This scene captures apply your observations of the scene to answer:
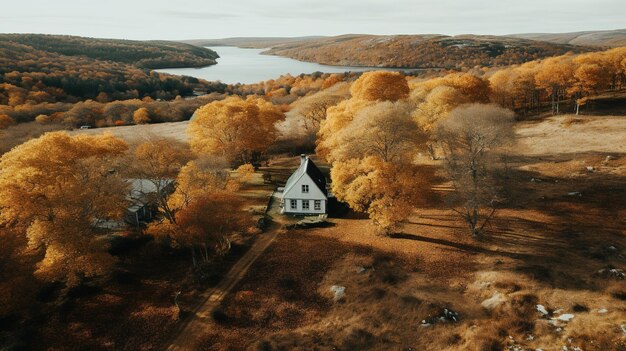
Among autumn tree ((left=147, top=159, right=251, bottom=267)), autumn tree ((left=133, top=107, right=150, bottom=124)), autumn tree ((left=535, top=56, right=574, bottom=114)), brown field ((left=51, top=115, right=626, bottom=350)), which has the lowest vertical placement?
brown field ((left=51, top=115, right=626, bottom=350))

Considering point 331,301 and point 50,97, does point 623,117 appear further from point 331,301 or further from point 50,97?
point 50,97

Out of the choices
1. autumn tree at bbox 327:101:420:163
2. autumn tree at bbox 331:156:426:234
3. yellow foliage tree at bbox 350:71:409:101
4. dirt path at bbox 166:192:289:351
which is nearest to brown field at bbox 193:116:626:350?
dirt path at bbox 166:192:289:351

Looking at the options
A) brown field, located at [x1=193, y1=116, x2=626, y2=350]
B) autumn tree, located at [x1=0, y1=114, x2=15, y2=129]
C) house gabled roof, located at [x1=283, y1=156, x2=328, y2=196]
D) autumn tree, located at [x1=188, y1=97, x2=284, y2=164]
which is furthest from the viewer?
autumn tree, located at [x1=0, y1=114, x2=15, y2=129]

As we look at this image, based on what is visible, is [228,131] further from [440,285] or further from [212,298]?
[440,285]

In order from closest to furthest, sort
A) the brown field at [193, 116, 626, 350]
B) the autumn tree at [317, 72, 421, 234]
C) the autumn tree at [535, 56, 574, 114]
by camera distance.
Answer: the brown field at [193, 116, 626, 350] < the autumn tree at [317, 72, 421, 234] < the autumn tree at [535, 56, 574, 114]

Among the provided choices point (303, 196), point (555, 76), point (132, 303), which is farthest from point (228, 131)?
point (555, 76)

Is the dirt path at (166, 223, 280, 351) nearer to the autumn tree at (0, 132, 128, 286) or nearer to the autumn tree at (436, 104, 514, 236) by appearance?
the autumn tree at (0, 132, 128, 286)

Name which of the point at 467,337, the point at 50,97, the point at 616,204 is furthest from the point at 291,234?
the point at 50,97
